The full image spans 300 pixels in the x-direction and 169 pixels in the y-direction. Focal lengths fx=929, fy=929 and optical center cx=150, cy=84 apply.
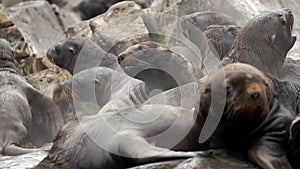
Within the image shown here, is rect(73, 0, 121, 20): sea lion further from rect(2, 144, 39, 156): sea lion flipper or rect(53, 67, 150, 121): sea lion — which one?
rect(2, 144, 39, 156): sea lion flipper

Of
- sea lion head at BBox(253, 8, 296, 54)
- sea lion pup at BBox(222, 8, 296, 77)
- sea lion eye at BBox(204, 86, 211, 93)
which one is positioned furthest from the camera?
sea lion head at BBox(253, 8, 296, 54)

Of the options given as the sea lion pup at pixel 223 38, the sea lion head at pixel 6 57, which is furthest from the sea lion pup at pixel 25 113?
the sea lion pup at pixel 223 38

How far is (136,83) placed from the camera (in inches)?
372

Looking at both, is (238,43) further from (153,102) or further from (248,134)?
(248,134)

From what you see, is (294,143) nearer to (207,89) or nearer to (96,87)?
(207,89)

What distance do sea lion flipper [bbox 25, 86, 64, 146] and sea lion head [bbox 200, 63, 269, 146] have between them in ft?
18.9

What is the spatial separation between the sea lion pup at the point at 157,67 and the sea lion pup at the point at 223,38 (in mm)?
851

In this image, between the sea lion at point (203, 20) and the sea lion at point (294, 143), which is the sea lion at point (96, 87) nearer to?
the sea lion at point (203, 20)

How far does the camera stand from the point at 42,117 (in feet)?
40.4

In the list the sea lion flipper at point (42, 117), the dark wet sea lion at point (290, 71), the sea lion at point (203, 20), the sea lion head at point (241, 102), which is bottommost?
the sea lion flipper at point (42, 117)

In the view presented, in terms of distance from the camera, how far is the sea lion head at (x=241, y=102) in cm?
644

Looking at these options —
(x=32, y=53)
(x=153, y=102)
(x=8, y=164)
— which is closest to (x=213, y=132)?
(x=153, y=102)

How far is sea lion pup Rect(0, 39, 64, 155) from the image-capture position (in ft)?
38.7

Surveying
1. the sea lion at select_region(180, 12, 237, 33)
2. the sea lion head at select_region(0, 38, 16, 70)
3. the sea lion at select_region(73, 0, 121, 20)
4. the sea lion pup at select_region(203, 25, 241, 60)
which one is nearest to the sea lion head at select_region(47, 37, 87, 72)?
the sea lion head at select_region(0, 38, 16, 70)
